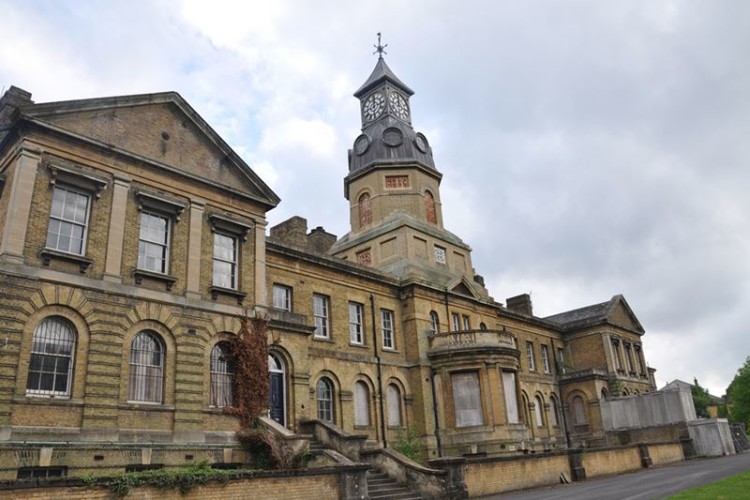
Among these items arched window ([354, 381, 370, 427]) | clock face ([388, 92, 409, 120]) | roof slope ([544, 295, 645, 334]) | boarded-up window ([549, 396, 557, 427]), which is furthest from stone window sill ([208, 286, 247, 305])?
roof slope ([544, 295, 645, 334])

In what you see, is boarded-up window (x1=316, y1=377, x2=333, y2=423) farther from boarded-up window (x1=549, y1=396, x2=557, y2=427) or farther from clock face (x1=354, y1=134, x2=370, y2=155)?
boarded-up window (x1=549, y1=396, x2=557, y2=427)

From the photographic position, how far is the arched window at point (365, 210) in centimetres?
3719

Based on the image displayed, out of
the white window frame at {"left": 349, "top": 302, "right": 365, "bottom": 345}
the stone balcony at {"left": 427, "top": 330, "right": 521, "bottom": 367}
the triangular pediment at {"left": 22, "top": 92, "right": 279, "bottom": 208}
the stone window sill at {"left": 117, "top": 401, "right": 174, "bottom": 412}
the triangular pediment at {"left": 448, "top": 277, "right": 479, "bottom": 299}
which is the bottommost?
the stone window sill at {"left": 117, "top": 401, "right": 174, "bottom": 412}

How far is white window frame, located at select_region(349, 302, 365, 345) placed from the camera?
28.0 meters

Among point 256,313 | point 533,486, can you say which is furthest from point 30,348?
point 533,486

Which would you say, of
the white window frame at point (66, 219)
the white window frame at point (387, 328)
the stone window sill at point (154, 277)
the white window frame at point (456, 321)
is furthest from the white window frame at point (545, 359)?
the white window frame at point (66, 219)

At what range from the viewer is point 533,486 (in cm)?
2108

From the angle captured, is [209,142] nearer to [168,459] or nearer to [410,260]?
[168,459]

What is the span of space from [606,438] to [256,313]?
30.0 metres

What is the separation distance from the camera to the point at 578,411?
139ft

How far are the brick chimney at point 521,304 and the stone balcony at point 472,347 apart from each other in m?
15.8

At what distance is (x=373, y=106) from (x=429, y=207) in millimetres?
8406

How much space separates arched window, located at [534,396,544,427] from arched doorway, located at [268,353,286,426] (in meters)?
23.1

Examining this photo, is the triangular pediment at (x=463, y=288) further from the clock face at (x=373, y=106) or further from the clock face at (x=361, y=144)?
the clock face at (x=373, y=106)
